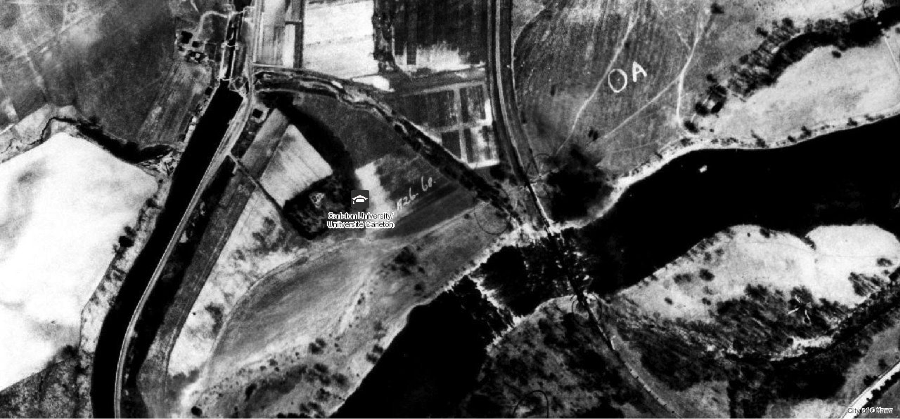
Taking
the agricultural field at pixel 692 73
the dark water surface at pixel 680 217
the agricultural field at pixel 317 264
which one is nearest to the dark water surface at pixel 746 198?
the dark water surface at pixel 680 217

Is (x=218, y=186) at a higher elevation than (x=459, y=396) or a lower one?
higher

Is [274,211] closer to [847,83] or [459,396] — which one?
[459,396]

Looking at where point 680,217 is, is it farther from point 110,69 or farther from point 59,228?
point 59,228

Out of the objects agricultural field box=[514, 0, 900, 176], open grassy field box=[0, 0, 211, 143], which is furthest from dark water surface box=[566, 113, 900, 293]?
open grassy field box=[0, 0, 211, 143]

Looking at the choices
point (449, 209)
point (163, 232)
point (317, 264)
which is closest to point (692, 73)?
point (449, 209)

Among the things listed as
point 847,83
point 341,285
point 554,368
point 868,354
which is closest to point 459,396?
point 554,368

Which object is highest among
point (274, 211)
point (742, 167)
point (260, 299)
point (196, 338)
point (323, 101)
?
point (323, 101)

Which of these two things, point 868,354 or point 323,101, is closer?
point 868,354

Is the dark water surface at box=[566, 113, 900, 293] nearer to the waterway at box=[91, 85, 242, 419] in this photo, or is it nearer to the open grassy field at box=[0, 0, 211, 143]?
the waterway at box=[91, 85, 242, 419]
